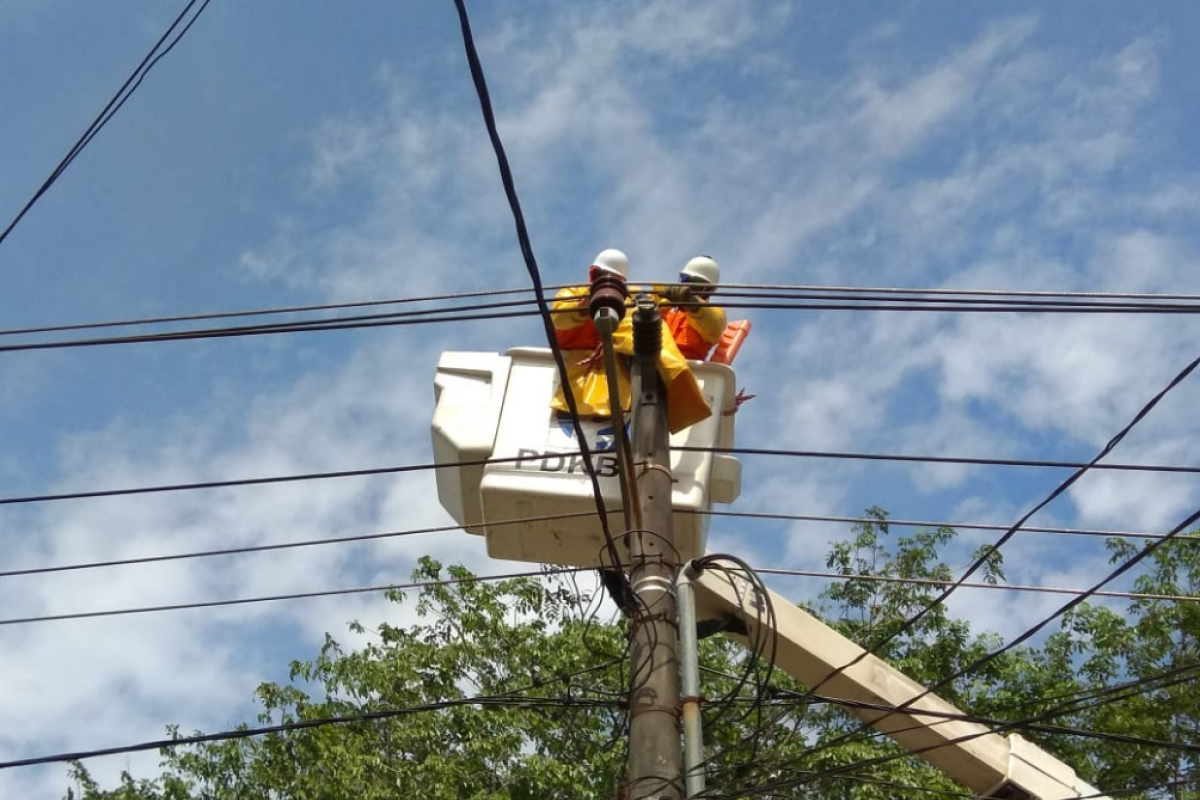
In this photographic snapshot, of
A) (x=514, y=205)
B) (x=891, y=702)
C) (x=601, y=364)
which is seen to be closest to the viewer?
(x=514, y=205)

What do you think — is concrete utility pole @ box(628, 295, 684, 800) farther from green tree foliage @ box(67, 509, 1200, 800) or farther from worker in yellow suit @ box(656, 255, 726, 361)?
green tree foliage @ box(67, 509, 1200, 800)

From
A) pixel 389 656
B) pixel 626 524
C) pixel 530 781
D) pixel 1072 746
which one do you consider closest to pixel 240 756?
pixel 389 656

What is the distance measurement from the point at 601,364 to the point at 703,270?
64 centimetres

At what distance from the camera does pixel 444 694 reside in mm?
12281

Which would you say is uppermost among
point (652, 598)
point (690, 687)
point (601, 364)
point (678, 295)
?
point (678, 295)

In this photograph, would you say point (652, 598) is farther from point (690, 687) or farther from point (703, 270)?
point (703, 270)

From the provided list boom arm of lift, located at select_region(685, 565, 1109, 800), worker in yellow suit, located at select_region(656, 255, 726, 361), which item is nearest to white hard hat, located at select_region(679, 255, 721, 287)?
worker in yellow suit, located at select_region(656, 255, 726, 361)

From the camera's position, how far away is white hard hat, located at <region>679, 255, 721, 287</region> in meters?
5.91

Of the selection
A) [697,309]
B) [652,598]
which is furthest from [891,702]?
[697,309]

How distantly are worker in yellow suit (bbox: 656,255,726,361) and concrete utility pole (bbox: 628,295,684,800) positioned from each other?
0.63 metres

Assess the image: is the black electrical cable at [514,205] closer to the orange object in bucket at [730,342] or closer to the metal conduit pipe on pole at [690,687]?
the metal conduit pipe on pole at [690,687]

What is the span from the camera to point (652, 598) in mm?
4633

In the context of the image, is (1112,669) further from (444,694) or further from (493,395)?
(493,395)

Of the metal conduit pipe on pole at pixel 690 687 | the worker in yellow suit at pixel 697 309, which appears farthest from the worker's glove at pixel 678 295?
the metal conduit pipe on pole at pixel 690 687
